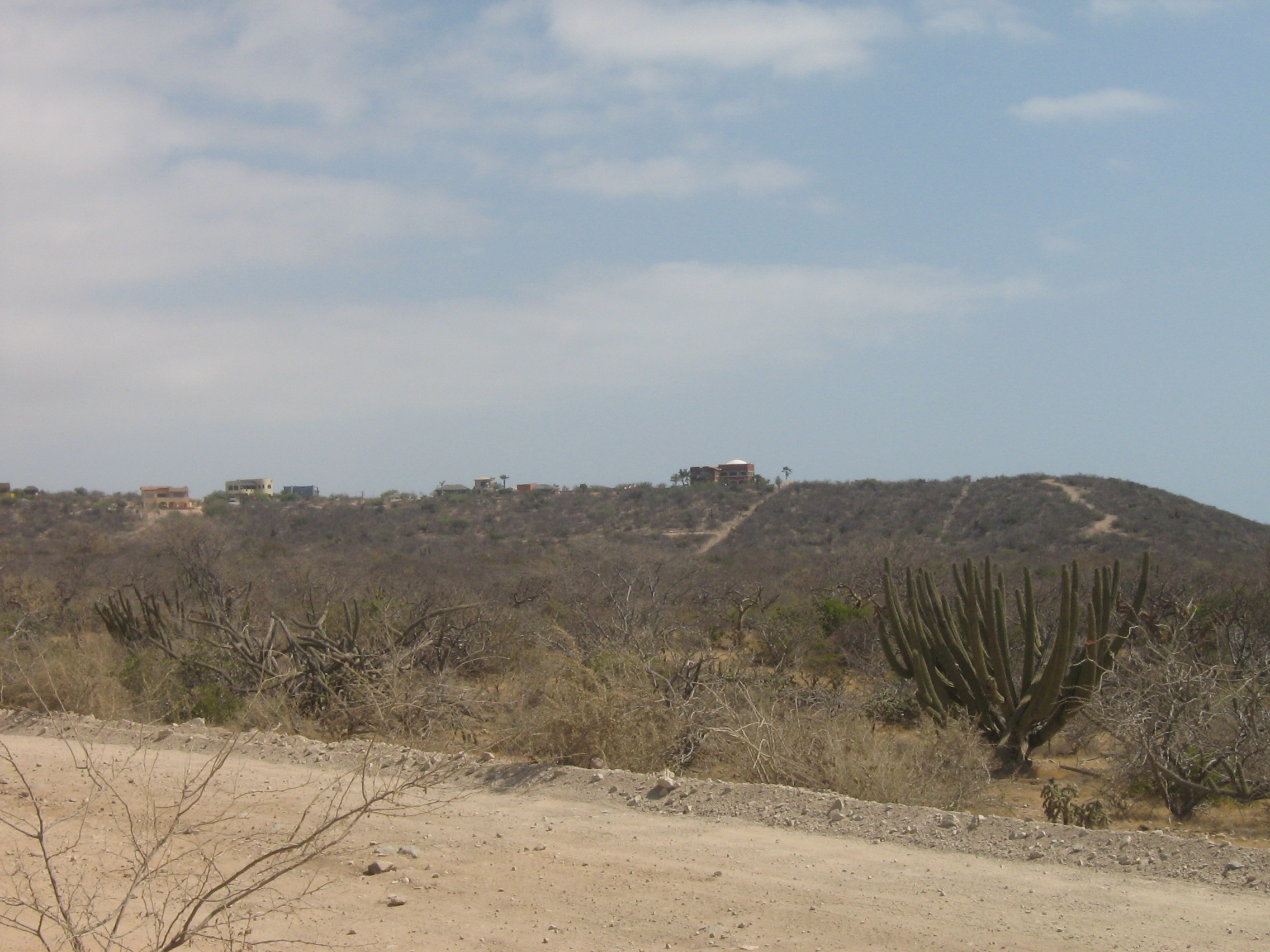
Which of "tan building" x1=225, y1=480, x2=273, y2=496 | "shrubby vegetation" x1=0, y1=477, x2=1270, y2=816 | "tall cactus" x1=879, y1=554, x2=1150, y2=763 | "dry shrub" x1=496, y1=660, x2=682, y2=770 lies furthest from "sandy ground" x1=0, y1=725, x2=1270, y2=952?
"tan building" x1=225, y1=480, x2=273, y2=496

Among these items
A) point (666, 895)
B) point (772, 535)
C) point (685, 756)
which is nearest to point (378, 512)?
point (772, 535)

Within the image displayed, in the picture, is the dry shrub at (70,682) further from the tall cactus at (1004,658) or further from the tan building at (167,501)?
the tan building at (167,501)

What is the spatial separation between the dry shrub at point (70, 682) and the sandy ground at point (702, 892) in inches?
232

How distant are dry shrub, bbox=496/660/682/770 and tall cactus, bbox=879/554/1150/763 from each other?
3831 millimetres

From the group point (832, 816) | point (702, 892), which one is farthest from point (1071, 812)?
point (702, 892)

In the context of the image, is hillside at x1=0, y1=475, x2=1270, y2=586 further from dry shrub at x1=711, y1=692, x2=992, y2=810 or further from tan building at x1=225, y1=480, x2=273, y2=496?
tan building at x1=225, y1=480, x2=273, y2=496

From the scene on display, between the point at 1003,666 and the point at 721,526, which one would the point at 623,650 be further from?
the point at 721,526

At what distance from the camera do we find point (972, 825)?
698 centimetres

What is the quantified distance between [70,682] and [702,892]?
10.1 m

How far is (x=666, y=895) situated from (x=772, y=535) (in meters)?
38.6

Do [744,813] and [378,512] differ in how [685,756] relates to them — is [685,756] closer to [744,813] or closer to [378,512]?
[744,813]

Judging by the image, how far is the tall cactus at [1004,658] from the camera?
38.5 ft

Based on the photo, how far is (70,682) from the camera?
509 inches

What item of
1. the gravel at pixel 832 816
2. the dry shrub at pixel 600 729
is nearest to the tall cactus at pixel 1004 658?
the gravel at pixel 832 816
